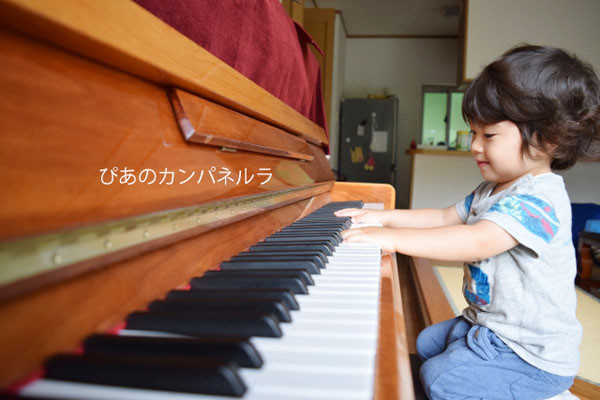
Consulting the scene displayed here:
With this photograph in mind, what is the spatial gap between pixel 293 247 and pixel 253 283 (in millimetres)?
220

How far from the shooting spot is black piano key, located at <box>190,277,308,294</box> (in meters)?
0.56

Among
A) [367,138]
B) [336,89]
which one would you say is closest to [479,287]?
[336,89]

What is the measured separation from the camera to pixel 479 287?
114 cm

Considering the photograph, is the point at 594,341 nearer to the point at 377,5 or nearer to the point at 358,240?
the point at 358,240

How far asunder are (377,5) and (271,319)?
682 centimetres

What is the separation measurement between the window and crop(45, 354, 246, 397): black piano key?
8.07 metres

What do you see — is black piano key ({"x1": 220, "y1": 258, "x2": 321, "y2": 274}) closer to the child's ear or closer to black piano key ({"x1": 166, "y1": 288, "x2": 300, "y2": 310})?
black piano key ({"x1": 166, "y1": 288, "x2": 300, "y2": 310})

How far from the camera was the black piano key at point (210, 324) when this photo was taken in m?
0.43

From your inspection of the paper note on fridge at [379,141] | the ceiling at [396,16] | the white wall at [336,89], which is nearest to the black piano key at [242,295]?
the white wall at [336,89]

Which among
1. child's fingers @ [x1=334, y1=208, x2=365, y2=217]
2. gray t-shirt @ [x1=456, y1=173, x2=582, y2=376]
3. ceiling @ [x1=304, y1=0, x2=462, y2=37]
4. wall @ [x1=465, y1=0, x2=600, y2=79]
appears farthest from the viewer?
ceiling @ [x1=304, y1=0, x2=462, y2=37]

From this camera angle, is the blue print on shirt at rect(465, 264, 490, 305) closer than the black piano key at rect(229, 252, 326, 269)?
No

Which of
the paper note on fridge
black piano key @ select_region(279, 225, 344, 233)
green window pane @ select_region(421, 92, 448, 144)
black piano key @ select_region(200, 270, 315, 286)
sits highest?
green window pane @ select_region(421, 92, 448, 144)

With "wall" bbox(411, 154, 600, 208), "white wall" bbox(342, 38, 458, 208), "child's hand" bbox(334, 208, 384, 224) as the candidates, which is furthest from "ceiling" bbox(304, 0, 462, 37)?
"child's hand" bbox(334, 208, 384, 224)

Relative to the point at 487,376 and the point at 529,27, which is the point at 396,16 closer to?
the point at 529,27
